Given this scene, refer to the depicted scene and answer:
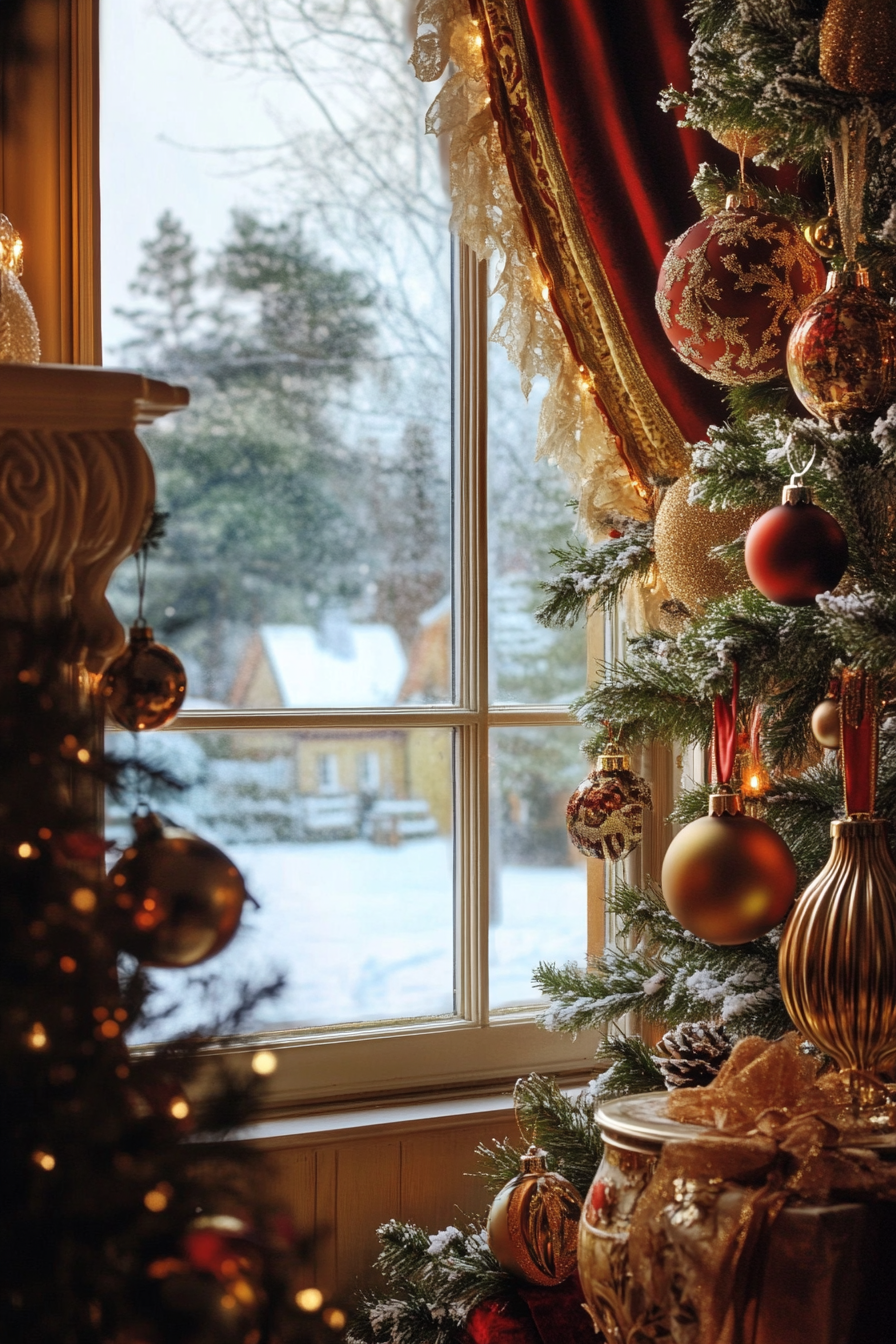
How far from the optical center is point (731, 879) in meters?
1.09

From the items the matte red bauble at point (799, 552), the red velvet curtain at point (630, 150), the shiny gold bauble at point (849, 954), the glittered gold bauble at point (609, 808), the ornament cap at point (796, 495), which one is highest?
the red velvet curtain at point (630, 150)

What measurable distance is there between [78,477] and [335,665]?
3.16ft

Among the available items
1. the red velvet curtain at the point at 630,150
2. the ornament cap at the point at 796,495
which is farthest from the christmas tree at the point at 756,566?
the red velvet curtain at the point at 630,150

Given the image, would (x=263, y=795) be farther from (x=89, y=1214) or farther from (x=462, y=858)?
(x=89, y=1214)

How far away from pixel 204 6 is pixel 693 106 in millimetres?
806

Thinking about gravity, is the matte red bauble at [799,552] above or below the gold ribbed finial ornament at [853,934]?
above

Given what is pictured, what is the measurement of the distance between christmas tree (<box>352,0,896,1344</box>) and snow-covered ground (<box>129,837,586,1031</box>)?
0.34 m

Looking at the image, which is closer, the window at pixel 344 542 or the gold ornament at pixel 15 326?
the gold ornament at pixel 15 326

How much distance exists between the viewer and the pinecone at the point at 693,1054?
1.26 metres

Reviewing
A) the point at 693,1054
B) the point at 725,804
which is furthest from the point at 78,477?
the point at 693,1054

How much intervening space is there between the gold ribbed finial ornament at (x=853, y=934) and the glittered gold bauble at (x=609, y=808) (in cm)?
44

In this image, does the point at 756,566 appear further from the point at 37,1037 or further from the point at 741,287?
the point at 37,1037

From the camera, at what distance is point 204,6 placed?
1.68 metres

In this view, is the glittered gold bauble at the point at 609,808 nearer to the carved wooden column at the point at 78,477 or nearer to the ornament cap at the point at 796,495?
the ornament cap at the point at 796,495
